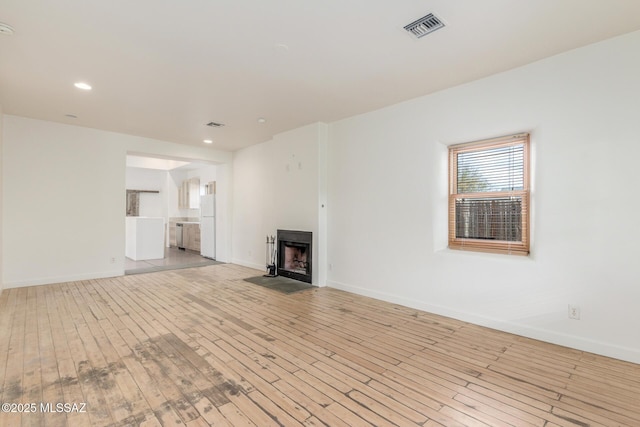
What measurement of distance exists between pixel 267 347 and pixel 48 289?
439 centimetres

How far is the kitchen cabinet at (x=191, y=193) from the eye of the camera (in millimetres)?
10016

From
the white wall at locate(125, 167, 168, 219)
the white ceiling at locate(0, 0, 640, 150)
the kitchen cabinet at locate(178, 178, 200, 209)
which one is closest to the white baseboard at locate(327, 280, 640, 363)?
the white ceiling at locate(0, 0, 640, 150)

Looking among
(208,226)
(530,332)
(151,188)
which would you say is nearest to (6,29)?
(530,332)

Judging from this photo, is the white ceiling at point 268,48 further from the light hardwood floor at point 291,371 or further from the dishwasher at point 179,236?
the dishwasher at point 179,236

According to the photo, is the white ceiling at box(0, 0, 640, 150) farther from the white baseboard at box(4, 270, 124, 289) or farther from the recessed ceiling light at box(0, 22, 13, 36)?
the white baseboard at box(4, 270, 124, 289)

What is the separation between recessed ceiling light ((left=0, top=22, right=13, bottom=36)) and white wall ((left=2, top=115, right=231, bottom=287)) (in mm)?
3217

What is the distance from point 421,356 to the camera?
2.62 metres

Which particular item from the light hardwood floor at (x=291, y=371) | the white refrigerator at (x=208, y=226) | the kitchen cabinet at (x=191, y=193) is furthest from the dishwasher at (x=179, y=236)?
the light hardwood floor at (x=291, y=371)

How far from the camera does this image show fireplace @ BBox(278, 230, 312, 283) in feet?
17.1

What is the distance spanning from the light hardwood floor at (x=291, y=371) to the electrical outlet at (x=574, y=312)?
325 mm

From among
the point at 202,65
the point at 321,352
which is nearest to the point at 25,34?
the point at 202,65

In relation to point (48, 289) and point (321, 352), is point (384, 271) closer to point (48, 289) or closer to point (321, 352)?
point (321, 352)

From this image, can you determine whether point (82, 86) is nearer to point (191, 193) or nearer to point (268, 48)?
point (268, 48)

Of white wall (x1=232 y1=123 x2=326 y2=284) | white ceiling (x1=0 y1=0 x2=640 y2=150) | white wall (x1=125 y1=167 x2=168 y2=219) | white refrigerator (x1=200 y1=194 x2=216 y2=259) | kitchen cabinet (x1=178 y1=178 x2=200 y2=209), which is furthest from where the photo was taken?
white wall (x1=125 y1=167 x2=168 y2=219)
